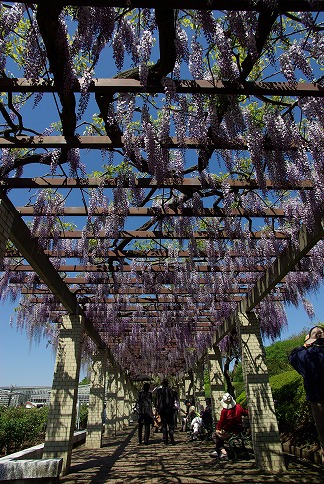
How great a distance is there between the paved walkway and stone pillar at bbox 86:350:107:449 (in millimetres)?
1984

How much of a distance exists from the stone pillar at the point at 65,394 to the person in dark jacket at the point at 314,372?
490cm

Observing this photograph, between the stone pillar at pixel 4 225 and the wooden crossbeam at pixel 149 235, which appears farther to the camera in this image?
the wooden crossbeam at pixel 149 235

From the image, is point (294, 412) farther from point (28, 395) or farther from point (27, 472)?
point (28, 395)

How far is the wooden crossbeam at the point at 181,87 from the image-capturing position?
292 cm

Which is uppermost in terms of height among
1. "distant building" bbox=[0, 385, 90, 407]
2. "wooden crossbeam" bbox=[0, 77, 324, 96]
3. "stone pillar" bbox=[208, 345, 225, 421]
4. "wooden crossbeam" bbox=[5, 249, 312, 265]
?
"distant building" bbox=[0, 385, 90, 407]

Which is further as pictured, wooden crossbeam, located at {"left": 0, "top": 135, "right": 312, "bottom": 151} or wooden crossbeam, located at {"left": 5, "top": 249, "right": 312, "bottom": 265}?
wooden crossbeam, located at {"left": 5, "top": 249, "right": 312, "bottom": 265}

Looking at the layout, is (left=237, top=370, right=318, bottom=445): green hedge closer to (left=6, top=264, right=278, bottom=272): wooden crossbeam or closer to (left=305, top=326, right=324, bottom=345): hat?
(left=6, top=264, right=278, bottom=272): wooden crossbeam

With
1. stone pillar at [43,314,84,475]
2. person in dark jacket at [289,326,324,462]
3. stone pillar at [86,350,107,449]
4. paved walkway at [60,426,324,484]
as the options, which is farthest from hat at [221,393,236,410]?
stone pillar at [86,350,107,449]

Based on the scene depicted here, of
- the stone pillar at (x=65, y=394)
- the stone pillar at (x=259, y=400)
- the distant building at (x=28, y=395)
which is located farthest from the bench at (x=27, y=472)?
the distant building at (x=28, y=395)

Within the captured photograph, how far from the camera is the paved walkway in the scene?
5156 millimetres

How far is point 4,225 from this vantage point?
414 centimetres

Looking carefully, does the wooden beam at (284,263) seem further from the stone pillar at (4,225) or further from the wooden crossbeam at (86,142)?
the stone pillar at (4,225)

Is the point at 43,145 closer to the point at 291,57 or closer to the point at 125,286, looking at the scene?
the point at 291,57

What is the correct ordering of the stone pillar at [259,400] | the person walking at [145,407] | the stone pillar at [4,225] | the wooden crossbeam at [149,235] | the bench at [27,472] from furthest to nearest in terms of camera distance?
the person walking at [145,407]
the stone pillar at [259,400]
the wooden crossbeam at [149,235]
the stone pillar at [4,225]
the bench at [27,472]
